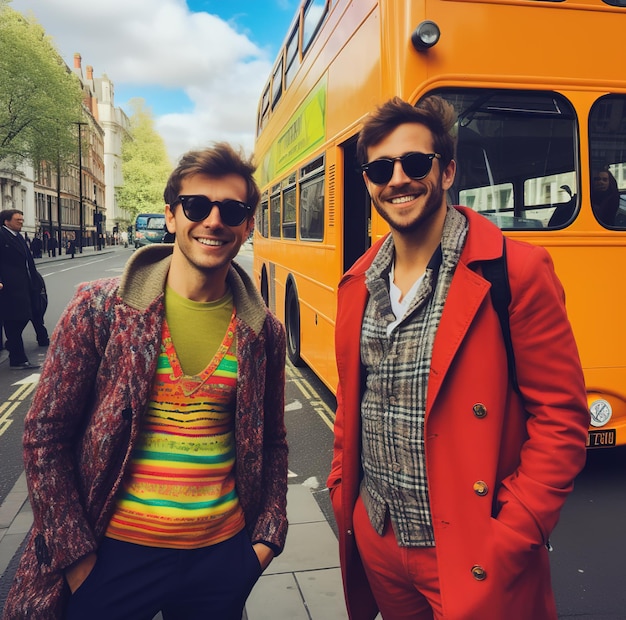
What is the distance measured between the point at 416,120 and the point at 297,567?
2352mm

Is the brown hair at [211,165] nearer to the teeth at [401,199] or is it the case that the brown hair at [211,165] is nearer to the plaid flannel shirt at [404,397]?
the teeth at [401,199]

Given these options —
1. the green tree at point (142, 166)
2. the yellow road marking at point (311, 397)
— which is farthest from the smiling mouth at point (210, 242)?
the green tree at point (142, 166)

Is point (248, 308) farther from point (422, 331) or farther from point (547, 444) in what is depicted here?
point (547, 444)

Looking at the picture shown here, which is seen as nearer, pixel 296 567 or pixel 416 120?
pixel 416 120

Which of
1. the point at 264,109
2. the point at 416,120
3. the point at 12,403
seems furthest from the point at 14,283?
the point at 416,120

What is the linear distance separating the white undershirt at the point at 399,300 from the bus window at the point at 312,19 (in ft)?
16.8

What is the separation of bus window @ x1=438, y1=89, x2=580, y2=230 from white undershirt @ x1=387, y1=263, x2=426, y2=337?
7.55 ft

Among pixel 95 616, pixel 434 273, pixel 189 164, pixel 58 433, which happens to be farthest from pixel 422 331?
pixel 95 616

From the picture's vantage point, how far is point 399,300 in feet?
6.14

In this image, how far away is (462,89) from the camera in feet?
13.1

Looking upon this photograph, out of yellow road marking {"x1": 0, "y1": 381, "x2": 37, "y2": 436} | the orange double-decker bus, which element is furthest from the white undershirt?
yellow road marking {"x1": 0, "y1": 381, "x2": 37, "y2": 436}

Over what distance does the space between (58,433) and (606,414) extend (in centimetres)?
358

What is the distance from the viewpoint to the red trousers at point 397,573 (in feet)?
5.57

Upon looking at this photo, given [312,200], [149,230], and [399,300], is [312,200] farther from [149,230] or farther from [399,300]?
[149,230]
